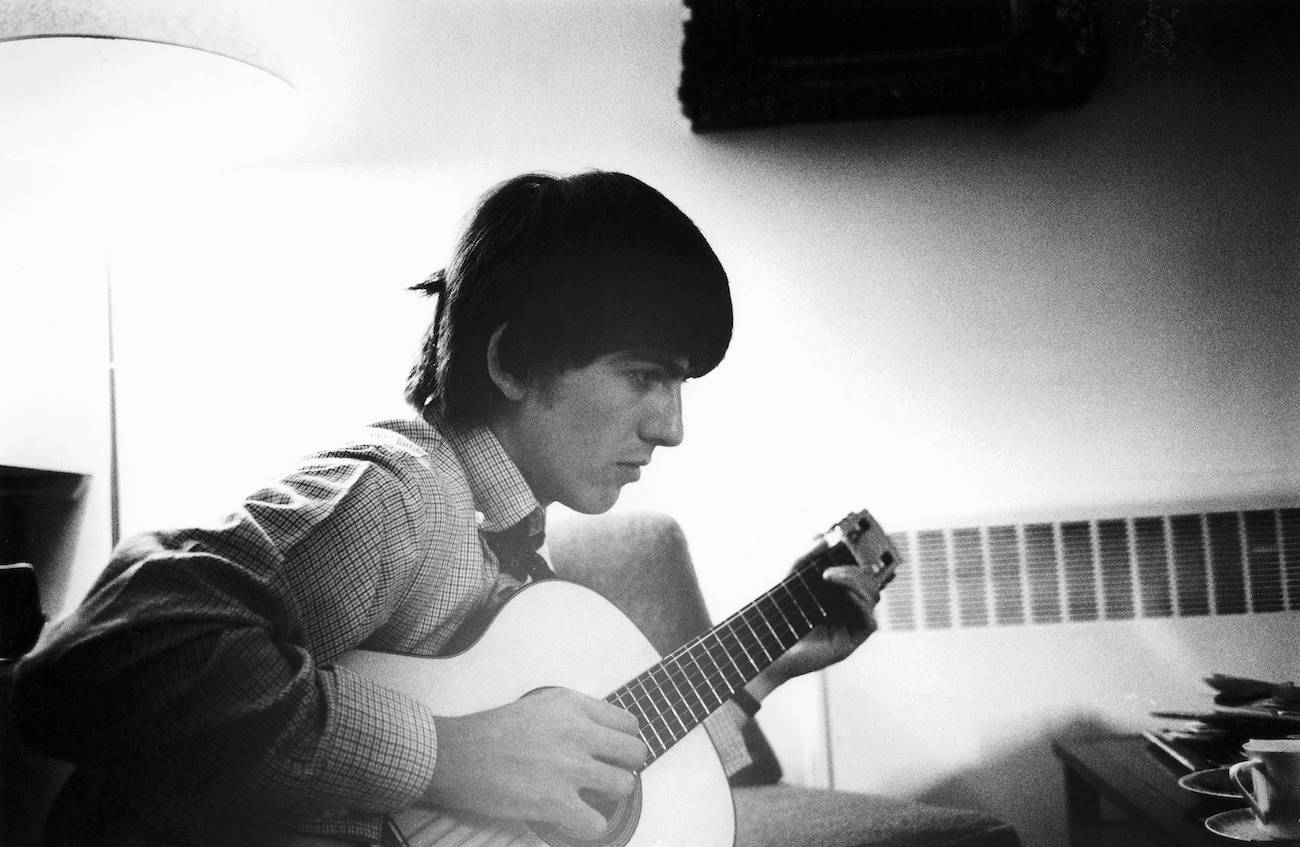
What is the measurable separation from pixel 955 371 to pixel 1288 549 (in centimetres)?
35

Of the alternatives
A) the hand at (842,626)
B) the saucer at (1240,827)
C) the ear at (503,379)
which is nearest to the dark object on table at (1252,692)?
the saucer at (1240,827)

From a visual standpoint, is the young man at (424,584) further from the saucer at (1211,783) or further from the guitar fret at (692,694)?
the saucer at (1211,783)

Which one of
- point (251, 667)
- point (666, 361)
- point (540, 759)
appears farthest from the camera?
point (666, 361)

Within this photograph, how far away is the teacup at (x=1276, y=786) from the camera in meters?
0.54

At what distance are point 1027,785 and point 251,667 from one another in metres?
0.63

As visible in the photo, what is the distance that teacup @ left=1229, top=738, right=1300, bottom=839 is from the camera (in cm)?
54

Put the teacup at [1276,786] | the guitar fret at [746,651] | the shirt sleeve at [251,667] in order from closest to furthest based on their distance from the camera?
the shirt sleeve at [251,667]
the teacup at [1276,786]
the guitar fret at [746,651]

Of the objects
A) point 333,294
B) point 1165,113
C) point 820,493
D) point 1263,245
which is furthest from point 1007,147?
point 333,294

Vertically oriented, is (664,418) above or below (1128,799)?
above

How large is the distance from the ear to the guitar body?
137 millimetres

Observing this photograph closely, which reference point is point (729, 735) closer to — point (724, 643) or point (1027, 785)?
point (724, 643)

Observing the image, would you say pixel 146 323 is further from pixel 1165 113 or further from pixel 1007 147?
pixel 1165 113

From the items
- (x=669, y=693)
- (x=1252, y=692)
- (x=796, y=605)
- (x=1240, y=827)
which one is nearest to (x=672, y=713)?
(x=669, y=693)

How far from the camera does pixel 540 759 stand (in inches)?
21.8
